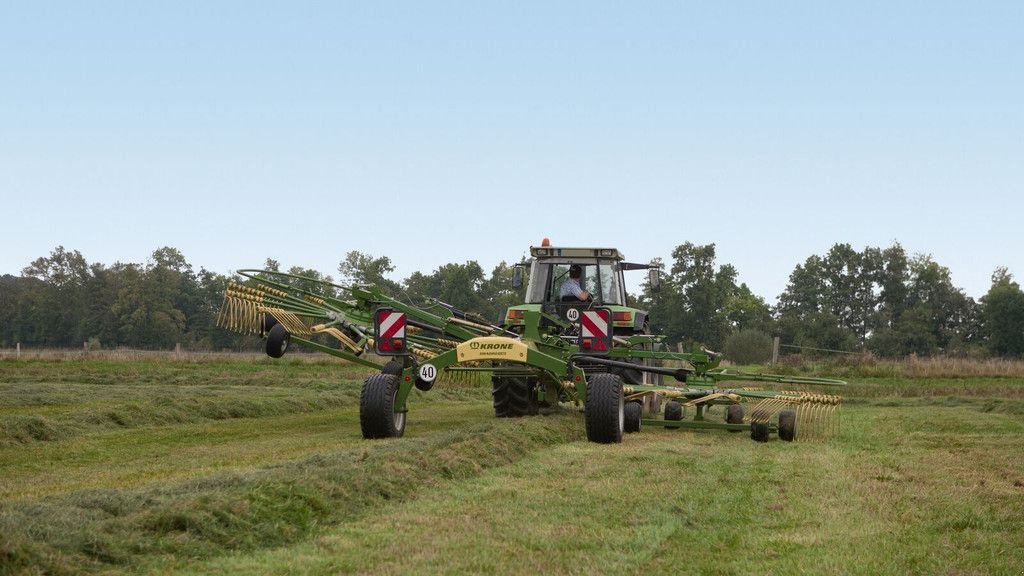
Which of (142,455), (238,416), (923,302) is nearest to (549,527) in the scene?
(142,455)

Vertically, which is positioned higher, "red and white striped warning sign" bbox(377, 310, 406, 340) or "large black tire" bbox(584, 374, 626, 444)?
"red and white striped warning sign" bbox(377, 310, 406, 340)

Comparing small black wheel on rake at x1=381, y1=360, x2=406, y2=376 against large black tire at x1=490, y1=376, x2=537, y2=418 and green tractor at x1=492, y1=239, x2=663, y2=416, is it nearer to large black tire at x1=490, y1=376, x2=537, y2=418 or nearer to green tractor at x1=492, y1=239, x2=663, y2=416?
large black tire at x1=490, y1=376, x2=537, y2=418

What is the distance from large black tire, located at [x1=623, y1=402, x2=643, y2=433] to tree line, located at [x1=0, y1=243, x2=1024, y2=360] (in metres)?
46.5

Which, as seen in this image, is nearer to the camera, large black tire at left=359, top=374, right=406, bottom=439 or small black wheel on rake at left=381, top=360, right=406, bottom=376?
large black tire at left=359, top=374, right=406, bottom=439

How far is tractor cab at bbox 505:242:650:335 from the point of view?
15734mm

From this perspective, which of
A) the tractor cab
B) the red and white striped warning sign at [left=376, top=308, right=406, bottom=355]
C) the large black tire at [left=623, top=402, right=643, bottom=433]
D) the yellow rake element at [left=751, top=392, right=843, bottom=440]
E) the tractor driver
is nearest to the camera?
the red and white striped warning sign at [left=376, top=308, right=406, bottom=355]

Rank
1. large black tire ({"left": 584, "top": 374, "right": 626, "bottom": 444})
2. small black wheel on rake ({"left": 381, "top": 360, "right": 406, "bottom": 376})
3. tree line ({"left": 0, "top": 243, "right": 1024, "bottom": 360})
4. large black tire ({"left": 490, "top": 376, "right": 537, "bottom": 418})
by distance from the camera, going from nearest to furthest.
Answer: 1. large black tire ({"left": 584, "top": 374, "right": 626, "bottom": 444})
2. small black wheel on rake ({"left": 381, "top": 360, "right": 406, "bottom": 376})
3. large black tire ({"left": 490, "top": 376, "right": 537, "bottom": 418})
4. tree line ({"left": 0, "top": 243, "right": 1024, "bottom": 360})

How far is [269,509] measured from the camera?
619cm

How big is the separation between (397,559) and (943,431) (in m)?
10.7

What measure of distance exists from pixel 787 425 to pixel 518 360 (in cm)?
308

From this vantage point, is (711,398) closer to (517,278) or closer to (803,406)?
(803,406)

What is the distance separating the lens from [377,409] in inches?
437

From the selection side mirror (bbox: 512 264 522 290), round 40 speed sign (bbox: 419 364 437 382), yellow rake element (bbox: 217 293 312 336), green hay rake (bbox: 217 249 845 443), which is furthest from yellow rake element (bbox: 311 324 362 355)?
side mirror (bbox: 512 264 522 290)

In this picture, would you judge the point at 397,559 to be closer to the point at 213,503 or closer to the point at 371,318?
the point at 213,503
